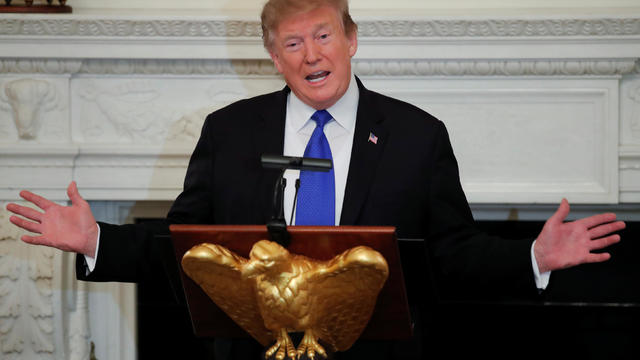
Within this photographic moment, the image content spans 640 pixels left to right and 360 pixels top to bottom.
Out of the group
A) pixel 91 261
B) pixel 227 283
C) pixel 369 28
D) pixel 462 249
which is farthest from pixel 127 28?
pixel 227 283

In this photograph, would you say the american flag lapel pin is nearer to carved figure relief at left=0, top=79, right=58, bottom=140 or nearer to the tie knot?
the tie knot

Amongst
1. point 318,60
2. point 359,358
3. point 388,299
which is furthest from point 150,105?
point 388,299

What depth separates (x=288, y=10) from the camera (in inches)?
64.3

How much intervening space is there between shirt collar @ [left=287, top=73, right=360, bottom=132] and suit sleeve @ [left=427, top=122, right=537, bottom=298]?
0.66 feet

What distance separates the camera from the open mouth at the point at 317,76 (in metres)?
1.64

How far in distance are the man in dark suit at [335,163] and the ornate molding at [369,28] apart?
751mm

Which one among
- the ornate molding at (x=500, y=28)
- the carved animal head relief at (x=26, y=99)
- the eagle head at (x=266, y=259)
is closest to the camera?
the eagle head at (x=266, y=259)

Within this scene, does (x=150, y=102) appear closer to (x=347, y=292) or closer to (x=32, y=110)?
(x=32, y=110)

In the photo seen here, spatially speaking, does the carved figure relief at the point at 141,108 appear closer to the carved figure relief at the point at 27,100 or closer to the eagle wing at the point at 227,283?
the carved figure relief at the point at 27,100

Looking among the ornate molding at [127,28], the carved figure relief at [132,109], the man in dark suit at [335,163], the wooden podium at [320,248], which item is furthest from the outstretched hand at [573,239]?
the carved figure relief at [132,109]

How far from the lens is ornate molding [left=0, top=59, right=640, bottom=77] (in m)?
2.50

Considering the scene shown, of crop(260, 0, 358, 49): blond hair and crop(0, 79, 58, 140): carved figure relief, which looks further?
crop(0, 79, 58, 140): carved figure relief

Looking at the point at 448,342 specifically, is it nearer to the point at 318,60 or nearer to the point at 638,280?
the point at 638,280

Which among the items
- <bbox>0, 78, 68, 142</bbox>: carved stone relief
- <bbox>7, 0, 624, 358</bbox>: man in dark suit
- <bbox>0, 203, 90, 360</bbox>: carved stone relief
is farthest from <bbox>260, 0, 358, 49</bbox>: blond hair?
<bbox>0, 203, 90, 360</bbox>: carved stone relief
